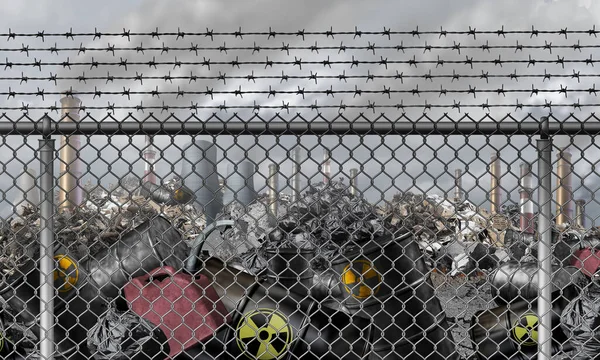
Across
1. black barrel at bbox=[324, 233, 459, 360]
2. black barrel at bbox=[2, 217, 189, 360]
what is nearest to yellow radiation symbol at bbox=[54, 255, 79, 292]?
black barrel at bbox=[2, 217, 189, 360]

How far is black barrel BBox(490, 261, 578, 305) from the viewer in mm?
3133

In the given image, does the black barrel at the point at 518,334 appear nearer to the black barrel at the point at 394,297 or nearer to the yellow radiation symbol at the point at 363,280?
the black barrel at the point at 394,297

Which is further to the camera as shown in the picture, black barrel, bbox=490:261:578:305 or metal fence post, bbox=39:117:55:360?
black barrel, bbox=490:261:578:305

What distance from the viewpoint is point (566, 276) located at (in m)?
3.22

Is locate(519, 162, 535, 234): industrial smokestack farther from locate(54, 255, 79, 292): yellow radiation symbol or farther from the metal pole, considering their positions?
locate(54, 255, 79, 292): yellow radiation symbol

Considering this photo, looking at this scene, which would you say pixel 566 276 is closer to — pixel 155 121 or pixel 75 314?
pixel 155 121

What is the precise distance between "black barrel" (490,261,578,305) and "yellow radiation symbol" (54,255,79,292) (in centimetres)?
211

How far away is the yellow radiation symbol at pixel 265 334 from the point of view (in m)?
2.68

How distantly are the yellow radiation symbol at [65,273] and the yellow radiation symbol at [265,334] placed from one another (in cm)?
85

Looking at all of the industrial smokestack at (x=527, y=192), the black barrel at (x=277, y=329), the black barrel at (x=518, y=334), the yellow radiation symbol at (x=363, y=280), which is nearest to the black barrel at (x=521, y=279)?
the black barrel at (x=518, y=334)

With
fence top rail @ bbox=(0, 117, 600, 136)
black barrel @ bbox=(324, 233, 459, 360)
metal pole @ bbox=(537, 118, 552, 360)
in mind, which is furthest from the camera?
black barrel @ bbox=(324, 233, 459, 360)

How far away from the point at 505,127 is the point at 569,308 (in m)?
1.01

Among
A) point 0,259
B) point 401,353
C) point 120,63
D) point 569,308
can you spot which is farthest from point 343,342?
point 0,259

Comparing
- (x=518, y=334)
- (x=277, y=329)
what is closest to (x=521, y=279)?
(x=518, y=334)
